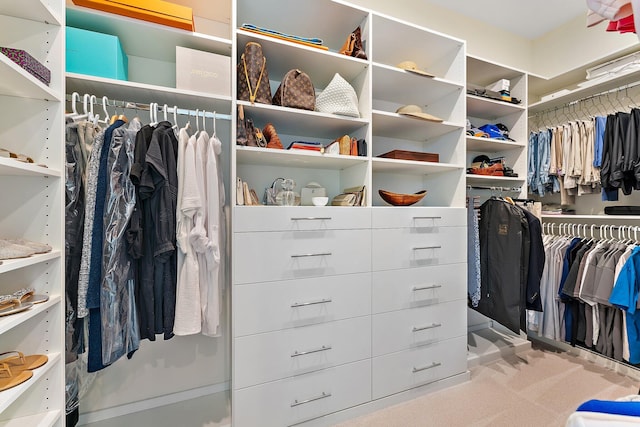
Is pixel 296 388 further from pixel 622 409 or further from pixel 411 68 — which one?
pixel 411 68

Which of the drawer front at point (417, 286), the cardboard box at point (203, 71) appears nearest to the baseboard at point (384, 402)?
the drawer front at point (417, 286)

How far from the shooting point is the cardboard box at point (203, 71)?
1.44 m

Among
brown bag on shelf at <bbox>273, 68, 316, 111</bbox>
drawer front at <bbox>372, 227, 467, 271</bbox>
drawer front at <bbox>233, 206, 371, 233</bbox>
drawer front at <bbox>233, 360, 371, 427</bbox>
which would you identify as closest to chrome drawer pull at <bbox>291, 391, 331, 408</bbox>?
drawer front at <bbox>233, 360, 371, 427</bbox>

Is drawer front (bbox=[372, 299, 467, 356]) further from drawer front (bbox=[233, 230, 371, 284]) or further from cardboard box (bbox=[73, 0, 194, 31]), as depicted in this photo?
cardboard box (bbox=[73, 0, 194, 31])

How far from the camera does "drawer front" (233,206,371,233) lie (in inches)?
57.7

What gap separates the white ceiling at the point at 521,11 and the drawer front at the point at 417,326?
254cm

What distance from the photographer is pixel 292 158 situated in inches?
68.2

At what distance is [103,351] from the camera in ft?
3.96

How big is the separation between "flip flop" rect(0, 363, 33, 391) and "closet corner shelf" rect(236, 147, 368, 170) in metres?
1.17

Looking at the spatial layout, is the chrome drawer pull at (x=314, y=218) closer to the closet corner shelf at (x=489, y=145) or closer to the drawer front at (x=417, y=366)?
the drawer front at (x=417, y=366)

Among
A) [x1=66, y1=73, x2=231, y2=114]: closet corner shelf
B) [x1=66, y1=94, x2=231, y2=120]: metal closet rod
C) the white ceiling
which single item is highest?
the white ceiling

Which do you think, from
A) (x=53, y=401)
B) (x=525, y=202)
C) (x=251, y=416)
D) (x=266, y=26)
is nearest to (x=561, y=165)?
(x=525, y=202)

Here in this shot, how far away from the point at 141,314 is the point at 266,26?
1.89 metres

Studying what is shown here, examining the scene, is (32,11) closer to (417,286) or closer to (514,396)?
(417,286)
